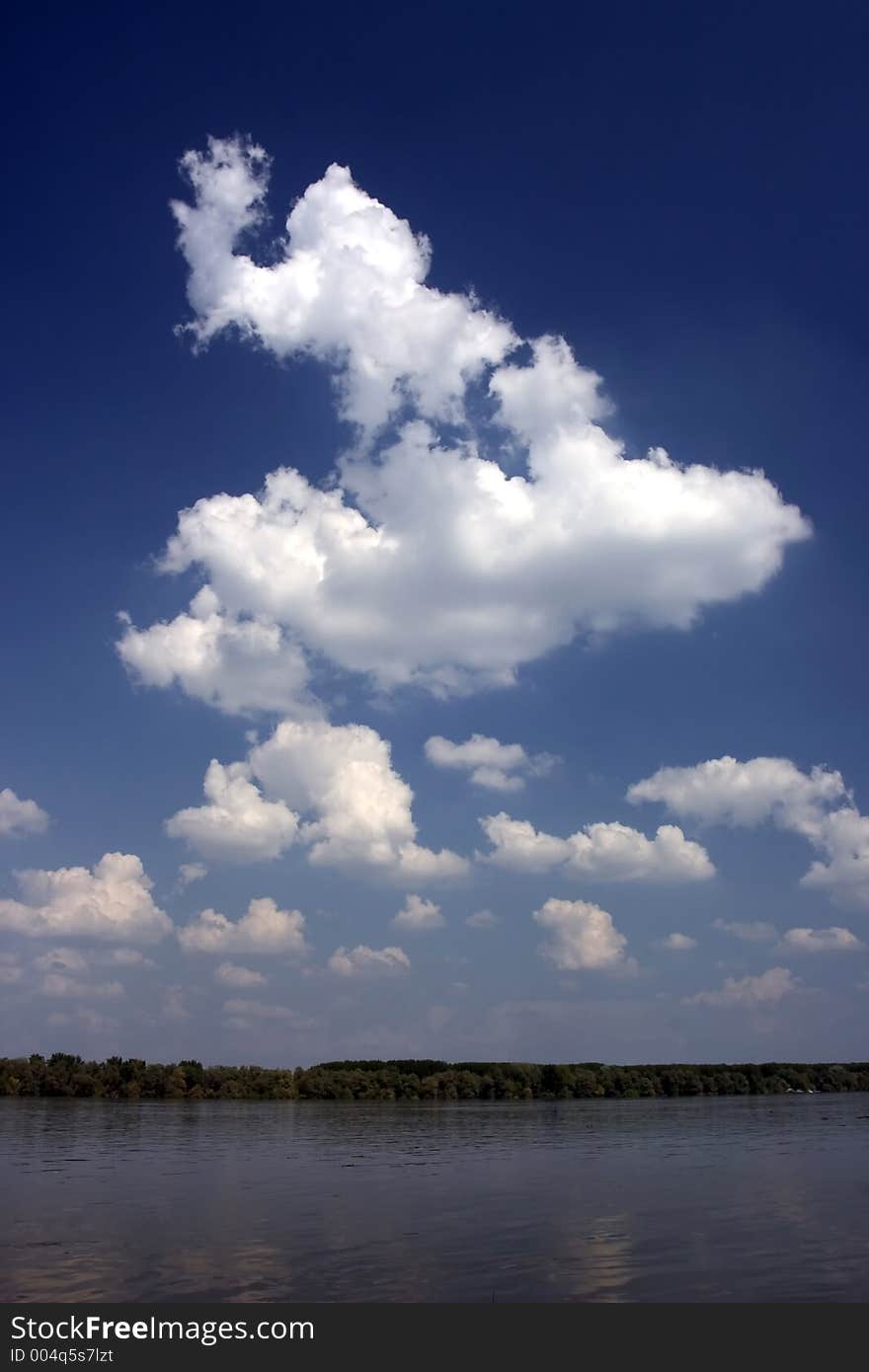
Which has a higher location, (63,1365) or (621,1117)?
(63,1365)

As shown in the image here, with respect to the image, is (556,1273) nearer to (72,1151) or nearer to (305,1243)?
(305,1243)

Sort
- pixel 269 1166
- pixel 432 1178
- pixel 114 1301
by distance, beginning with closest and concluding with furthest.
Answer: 1. pixel 114 1301
2. pixel 432 1178
3. pixel 269 1166

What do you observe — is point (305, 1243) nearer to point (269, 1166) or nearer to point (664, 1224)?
point (664, 1224)

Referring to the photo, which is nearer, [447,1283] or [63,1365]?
[63,1365]

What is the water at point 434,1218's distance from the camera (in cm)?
3047

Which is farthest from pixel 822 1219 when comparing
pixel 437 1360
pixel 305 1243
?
pixel 437 1360

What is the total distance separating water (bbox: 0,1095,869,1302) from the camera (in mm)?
30469

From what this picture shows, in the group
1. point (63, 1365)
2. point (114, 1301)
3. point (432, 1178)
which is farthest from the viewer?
point (432, 1178)

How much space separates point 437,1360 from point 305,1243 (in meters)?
16.2

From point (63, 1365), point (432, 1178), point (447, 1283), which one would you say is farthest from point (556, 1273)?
point (432, 1178)

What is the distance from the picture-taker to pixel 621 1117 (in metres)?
140

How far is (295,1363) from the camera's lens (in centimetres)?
2248

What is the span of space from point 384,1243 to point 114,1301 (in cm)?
1230

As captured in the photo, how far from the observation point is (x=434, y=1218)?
44438 millimetres
